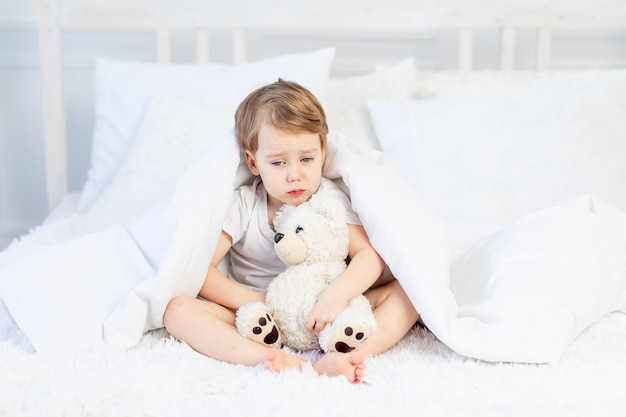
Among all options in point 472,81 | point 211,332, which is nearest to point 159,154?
point 211,332

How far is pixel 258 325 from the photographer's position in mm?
1118

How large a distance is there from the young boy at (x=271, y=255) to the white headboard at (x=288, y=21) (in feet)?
2.73

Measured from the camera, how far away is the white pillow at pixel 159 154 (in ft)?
5.50

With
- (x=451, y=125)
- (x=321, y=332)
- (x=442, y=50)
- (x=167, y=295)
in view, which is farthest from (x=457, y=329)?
(x=442, y=50)

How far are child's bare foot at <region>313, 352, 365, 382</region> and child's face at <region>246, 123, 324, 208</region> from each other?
0.32m

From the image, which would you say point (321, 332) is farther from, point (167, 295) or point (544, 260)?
point (544, 260)

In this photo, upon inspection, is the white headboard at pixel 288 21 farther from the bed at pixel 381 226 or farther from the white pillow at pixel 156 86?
the white pillow at pixel 156 86

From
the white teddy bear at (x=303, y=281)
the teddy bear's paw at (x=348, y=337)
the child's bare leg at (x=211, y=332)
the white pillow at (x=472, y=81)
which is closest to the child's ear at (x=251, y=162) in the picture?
the white teddy bear at (x=303, y=281)

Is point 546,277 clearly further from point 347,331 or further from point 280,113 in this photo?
point 280,113

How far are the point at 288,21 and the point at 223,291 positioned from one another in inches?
41.2

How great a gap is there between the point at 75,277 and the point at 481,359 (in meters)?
0.67

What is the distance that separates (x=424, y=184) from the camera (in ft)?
5.53

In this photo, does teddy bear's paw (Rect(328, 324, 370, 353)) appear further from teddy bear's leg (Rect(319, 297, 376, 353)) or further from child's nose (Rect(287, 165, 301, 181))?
child's nose (Rect(287, 165, 301, 181))

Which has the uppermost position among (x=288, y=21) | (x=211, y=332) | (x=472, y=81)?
(x=288, y=21)
